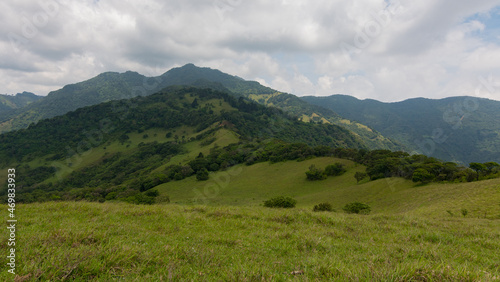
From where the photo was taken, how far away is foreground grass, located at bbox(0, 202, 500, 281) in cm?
411

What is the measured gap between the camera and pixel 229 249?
22.6ft

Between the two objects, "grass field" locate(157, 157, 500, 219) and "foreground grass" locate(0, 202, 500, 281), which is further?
"grass field" locate(157, 157, 500, 219)

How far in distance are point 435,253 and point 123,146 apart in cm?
21443

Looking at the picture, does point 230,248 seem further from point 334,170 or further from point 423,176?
point 334,170

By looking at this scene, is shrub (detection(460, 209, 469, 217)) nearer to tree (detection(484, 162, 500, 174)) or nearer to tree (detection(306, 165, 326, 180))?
tree (detection(484, 162, 500, 174))

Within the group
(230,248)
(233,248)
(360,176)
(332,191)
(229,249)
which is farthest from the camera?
(360,176)

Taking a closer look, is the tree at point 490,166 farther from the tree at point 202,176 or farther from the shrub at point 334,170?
the tree at point 202,176

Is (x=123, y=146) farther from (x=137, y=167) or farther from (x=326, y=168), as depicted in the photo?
(x=326, y=168)

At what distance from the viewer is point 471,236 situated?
1052 centimetres

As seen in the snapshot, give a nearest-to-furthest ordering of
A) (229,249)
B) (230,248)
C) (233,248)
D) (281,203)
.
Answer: (229,249), (230,248), (233,248), (281,203)

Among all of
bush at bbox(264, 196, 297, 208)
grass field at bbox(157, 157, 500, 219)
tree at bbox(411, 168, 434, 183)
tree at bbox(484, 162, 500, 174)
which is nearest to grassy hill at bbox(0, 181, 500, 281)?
bush at bbox(264, 196, 297, 208)

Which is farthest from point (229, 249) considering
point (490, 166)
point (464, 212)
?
point (490, 166)

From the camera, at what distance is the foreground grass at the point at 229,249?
4113 mm

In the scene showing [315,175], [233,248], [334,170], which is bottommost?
[315,175]
